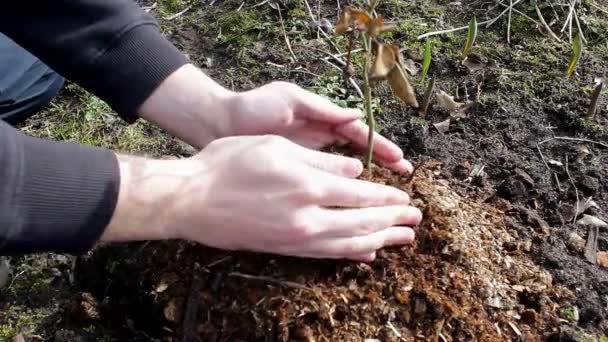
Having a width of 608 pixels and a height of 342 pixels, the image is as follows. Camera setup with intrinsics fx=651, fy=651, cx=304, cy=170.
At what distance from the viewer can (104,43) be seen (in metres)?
1.76

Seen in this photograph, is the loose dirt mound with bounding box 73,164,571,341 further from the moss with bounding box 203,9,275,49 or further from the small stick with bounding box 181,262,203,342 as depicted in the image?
the moss with bounding box 203,9,275,49

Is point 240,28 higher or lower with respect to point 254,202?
lower

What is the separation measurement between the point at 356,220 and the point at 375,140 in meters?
0.39

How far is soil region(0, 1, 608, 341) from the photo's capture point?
1.52 meters

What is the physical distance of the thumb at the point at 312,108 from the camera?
168 centimetres

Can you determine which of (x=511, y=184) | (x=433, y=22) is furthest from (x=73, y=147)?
(x=433, y=22)

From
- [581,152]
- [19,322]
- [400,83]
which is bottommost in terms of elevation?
[19,322]

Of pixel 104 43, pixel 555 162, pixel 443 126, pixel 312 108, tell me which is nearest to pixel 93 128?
pixel 104 43

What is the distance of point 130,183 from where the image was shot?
1399mm

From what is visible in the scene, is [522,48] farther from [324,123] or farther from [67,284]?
[67,284]

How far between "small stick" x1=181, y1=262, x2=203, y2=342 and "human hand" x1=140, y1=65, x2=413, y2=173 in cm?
41

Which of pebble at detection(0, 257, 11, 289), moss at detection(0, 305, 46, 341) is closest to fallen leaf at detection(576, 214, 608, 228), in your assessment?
moss at detection(0, 305, 46, 341)

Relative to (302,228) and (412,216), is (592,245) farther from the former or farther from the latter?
(302,228)

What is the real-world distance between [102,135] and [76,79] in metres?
0.52
